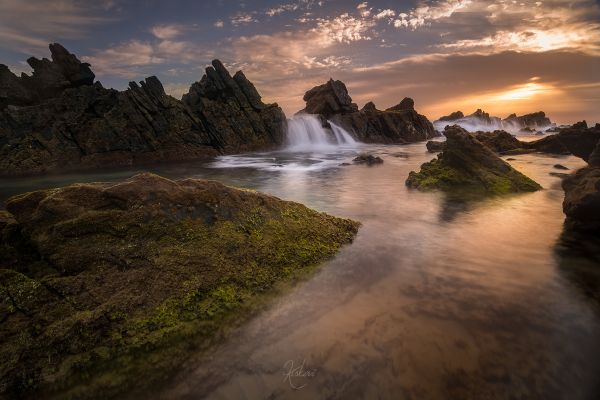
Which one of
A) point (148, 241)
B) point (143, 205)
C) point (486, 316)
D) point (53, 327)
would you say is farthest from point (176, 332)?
point (486, 316)

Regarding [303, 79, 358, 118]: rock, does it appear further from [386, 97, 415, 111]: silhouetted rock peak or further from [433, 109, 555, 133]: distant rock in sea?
[433, 109, 555, 133]: distant rock in sea

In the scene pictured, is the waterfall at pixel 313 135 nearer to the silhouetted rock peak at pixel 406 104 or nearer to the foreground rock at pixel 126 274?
the silhouetted rock peak at pixel 406 104

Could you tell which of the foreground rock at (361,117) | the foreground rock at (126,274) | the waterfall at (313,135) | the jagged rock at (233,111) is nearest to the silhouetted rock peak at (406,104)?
the foreground rock at (361,117)

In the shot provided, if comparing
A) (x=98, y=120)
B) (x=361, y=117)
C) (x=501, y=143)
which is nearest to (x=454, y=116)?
(x=361, y=117)

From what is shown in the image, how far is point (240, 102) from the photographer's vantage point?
51.9m

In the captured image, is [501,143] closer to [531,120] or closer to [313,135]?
[313,135]

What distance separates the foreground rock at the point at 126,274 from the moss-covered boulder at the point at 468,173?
12.0 metres

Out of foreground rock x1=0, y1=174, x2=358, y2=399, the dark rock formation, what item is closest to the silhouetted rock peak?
foreground rock x1=0, y1=174, x2=358, y2=399

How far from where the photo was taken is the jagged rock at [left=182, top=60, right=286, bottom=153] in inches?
1912

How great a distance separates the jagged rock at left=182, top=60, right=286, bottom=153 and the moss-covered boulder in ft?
119

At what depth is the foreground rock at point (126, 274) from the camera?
413 cm

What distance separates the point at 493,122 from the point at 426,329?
7032 inches

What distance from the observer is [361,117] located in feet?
243

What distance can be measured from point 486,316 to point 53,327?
6.68 metres
